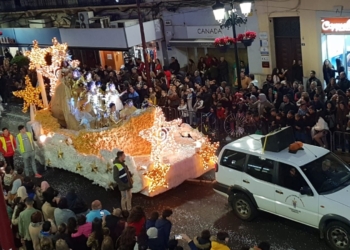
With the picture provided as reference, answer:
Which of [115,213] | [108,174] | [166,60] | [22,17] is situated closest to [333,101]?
[108,174]

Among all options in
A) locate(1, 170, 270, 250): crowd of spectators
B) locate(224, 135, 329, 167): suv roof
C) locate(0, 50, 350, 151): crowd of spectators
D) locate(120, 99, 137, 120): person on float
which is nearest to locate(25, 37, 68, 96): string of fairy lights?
locate(0, 50, 350, 151): crowd of spectators

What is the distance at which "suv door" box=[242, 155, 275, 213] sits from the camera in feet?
33.6

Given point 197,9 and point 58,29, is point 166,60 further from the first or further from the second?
point 58,29

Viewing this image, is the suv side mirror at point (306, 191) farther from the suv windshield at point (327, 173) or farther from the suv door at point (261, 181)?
the suv door at point (261, 181)

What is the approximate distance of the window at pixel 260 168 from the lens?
10266 millimetres

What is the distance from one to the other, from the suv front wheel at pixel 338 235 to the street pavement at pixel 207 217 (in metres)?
0.35

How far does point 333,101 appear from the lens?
13.6 meters

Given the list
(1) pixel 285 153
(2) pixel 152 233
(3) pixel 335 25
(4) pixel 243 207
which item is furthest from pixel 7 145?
(3) pixel 335 25

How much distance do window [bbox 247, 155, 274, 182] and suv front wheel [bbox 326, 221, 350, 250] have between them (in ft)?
4.99

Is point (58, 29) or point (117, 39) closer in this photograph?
point (117, 39)

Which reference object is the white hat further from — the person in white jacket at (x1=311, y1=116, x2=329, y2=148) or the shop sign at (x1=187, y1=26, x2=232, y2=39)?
the shop sign at (x1=187, y1=26, x2=232, y2=39)

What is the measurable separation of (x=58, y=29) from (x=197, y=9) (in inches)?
348

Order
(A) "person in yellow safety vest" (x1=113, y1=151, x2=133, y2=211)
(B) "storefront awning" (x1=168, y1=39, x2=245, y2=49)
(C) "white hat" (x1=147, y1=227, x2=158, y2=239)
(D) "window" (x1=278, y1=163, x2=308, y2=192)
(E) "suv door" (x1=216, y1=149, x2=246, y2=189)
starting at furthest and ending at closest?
(B) "storefront awning" (x1=168, y1=39, x2=245, y2=49) < (A) "person in yellow safety vest" (x1=113, y1=151, x2=133, y2=211) < (E) "suv door" (x1=216, y1=149, x2=246, y2=189) < (D) "window" (x1=278, y1=163, x2=308, y2=192) < (C) "white hat" (x1=147, y1=227, x2=158, y2=239)

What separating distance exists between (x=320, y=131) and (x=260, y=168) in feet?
10.7
